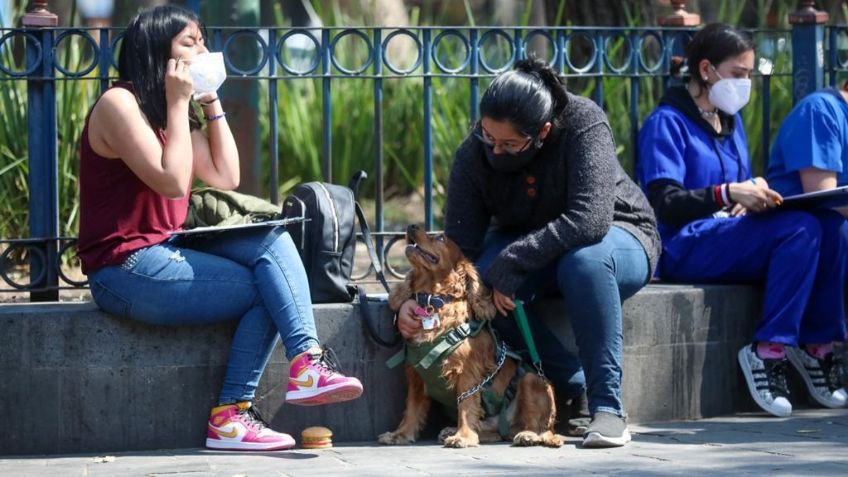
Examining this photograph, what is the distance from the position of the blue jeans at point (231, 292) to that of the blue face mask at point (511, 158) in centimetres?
79

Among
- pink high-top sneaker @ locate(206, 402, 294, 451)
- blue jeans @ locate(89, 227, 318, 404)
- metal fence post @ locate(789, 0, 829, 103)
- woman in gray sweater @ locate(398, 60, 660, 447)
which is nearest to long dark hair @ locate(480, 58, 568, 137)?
woman in gray sweater @ locate(398, 60, 660, 447)

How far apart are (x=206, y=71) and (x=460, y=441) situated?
157cm

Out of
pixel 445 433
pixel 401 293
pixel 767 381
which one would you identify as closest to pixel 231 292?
pixel 401 293

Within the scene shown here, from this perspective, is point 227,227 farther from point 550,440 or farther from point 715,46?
point 715,46

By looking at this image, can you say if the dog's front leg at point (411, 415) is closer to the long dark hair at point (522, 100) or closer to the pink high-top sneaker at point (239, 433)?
the pink high-top sneaker at point (239, 433)

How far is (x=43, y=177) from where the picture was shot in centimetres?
564

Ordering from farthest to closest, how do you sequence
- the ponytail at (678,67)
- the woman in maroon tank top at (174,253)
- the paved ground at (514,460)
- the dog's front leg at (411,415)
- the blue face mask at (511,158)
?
the ponytail at (678,67)
the dog's front leg at (411,415)
the blue face mask at (511,158)
the woman in maroon tank top at (174,253)
the paved ground at (514,460)

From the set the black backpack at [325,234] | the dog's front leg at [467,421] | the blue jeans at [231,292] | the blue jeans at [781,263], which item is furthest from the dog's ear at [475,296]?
the blue jeans at [781,263]

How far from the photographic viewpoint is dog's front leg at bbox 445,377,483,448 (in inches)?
199

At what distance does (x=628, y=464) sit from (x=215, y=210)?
172 cm

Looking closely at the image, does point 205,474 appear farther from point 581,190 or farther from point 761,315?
point 761,315

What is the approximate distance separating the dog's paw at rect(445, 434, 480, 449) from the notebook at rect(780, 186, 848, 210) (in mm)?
1667

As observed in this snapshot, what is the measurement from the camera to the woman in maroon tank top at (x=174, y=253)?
4.88m

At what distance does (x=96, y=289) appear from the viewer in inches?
197
